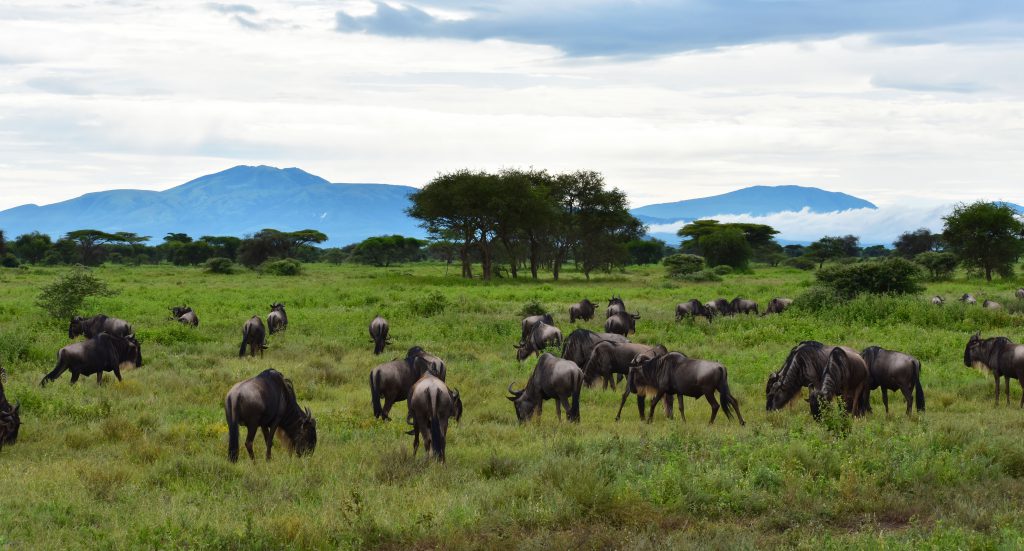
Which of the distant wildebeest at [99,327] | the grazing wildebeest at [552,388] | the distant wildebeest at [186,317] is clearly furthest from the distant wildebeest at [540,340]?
the distant wildebeest at [186,317]

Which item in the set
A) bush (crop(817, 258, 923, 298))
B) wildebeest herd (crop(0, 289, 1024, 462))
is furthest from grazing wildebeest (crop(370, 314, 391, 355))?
bush (crop(817, 258, 923, 298))

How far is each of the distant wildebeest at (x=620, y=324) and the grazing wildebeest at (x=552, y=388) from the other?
→ 30.6 ft

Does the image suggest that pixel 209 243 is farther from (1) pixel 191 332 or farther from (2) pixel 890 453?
(2) pixel 890 453

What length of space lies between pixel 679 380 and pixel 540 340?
24.2ft

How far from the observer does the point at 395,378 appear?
13898 mm

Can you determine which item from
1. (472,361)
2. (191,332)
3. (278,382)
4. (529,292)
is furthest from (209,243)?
(278,382)

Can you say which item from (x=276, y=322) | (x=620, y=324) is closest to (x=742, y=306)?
(x=620, y=324)

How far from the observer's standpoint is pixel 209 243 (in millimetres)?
116688

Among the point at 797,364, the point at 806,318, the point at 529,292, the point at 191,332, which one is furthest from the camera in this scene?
the point at 529,292

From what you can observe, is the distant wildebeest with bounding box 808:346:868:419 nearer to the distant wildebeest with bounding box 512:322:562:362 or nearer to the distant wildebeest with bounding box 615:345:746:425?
the distant wildebeest with bounding box 615:345:746:425

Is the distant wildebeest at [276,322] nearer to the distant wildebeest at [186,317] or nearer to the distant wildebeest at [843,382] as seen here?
the distant wildebeest at [186,317]

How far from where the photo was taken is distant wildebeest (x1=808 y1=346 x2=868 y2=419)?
44.1ft

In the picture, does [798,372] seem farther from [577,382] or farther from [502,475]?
[502,475]

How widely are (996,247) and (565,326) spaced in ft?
145
